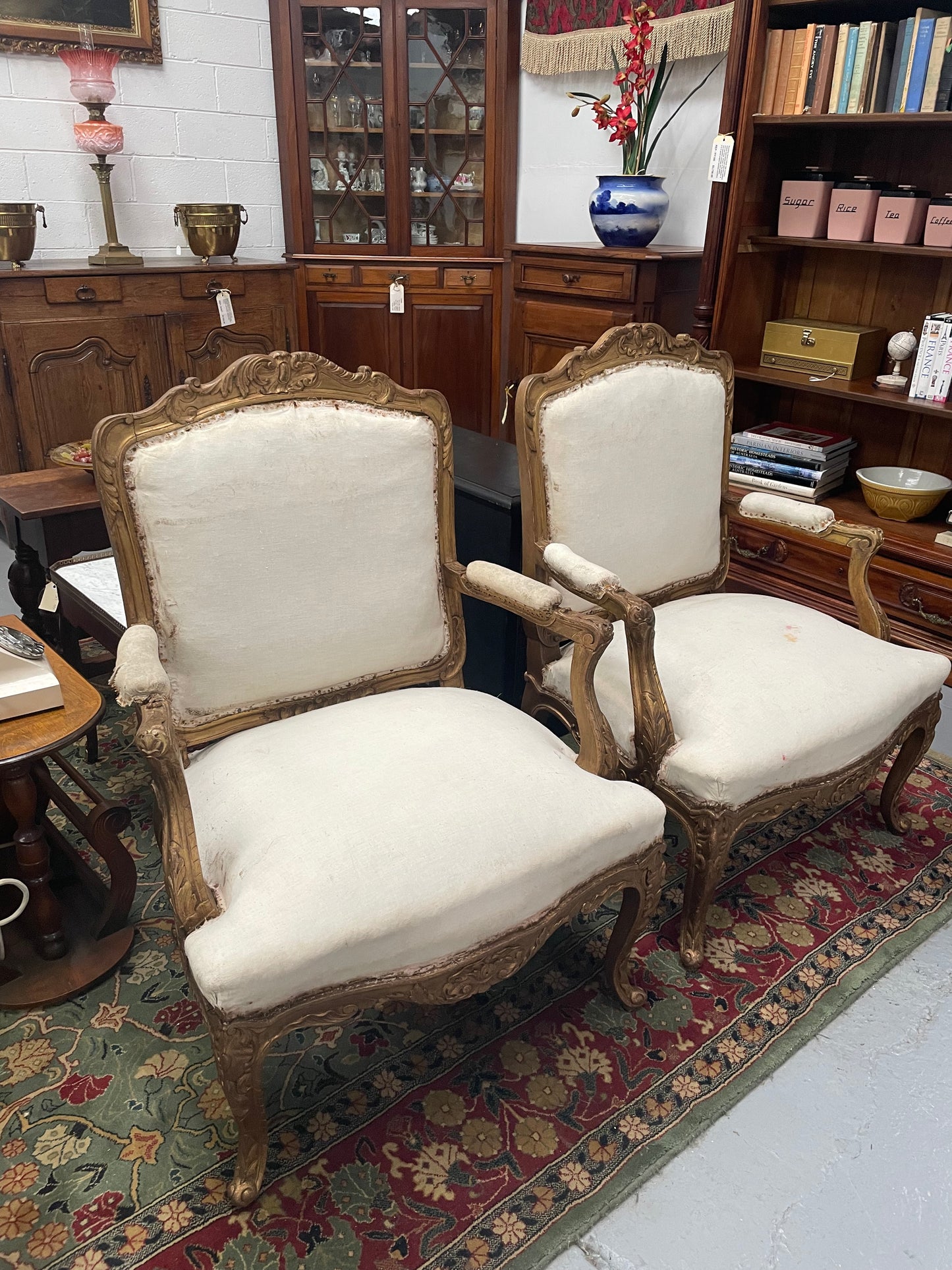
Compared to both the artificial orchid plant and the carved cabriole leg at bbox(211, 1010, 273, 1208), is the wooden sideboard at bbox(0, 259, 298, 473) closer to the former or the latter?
the artificial orchid plant

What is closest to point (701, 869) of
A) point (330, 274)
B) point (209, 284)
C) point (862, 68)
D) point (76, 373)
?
point (862, 68)

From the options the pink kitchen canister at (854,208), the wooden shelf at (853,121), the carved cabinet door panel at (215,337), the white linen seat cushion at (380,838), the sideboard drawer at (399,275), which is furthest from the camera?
the sideboard drawer at (399,275)

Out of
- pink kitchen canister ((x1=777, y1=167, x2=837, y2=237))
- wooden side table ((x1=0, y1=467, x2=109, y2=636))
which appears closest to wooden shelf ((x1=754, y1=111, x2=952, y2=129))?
Answer: pink kitchen canister ((x1=777, y1=167, x2=837, y2=237))

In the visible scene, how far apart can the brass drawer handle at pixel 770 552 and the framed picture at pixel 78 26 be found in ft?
9.36

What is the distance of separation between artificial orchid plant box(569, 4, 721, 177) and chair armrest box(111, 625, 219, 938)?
2.42 meters

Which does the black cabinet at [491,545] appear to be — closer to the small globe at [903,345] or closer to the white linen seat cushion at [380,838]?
the white linen seat cushion at [380,838]

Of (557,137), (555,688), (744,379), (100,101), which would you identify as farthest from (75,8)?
(555,688)

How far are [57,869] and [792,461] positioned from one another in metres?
2.15

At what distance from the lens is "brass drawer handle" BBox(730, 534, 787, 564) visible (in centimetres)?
257

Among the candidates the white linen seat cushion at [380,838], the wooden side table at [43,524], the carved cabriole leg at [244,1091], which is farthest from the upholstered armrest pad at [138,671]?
the wooden side table at [43,524]

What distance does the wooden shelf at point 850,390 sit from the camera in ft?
7.66

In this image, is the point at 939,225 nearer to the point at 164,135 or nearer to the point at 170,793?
the point at 170,793

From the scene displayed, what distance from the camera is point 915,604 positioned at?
234 centimetres

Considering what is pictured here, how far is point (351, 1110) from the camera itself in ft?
4.21
